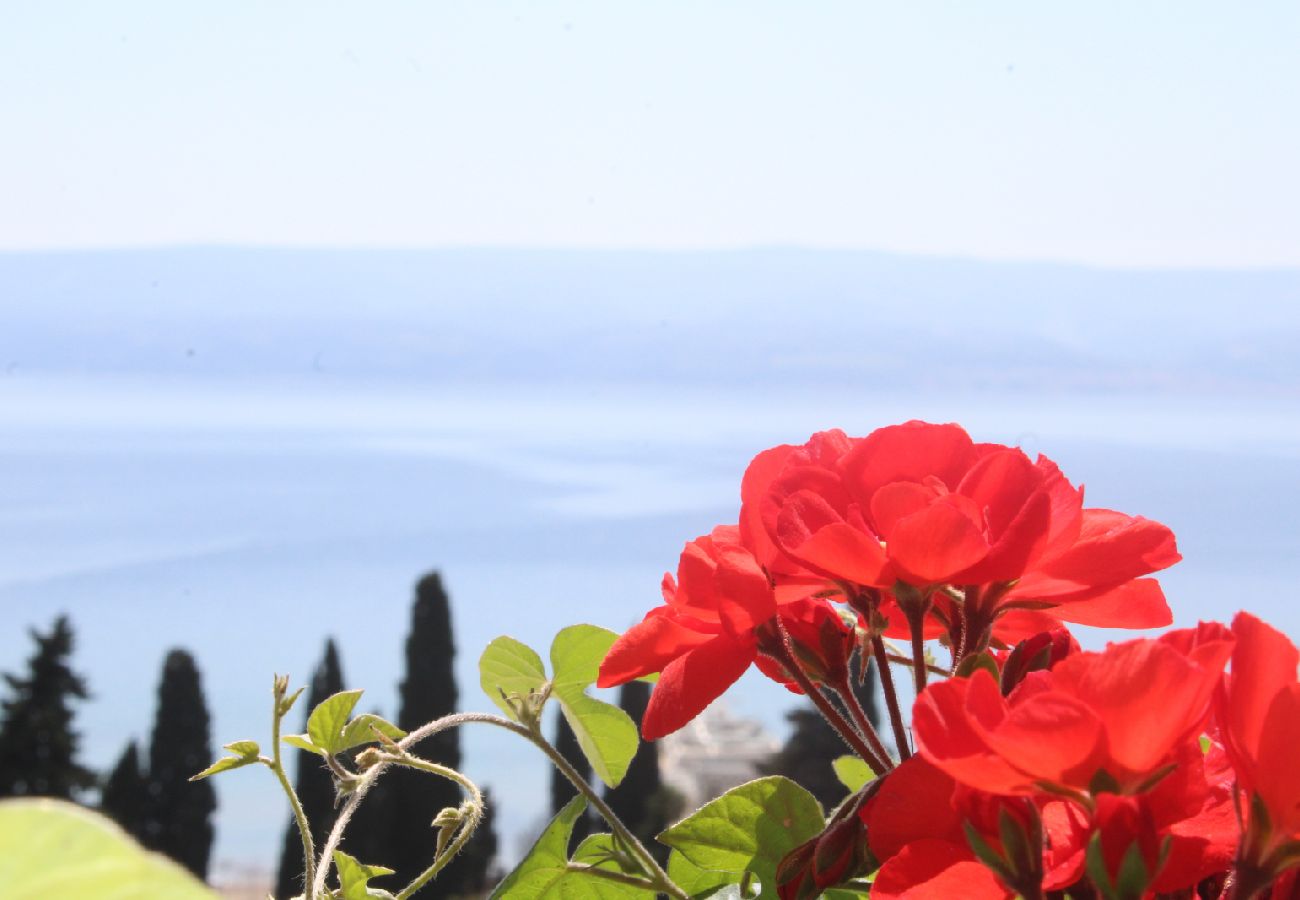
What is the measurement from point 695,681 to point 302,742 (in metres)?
0.18

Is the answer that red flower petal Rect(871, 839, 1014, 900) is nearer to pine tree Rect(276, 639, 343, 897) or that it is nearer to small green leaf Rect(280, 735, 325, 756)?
small green leaf Rect(280, 735, 325, 756)

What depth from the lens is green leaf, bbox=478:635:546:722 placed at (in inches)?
21.0

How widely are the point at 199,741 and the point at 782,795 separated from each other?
971cm

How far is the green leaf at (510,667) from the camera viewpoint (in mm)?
535

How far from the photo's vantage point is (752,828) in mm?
415

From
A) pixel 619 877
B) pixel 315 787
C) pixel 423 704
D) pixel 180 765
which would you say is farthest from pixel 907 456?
pixel 180 765

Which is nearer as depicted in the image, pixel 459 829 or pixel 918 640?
pixel 918 640

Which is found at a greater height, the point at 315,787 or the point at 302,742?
the point at 302,742

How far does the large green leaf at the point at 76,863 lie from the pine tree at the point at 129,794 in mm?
9710

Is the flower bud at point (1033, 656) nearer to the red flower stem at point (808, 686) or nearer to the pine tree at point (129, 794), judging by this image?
the red flower stem at point (808, 686)

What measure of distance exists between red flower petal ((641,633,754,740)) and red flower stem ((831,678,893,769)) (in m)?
0.03

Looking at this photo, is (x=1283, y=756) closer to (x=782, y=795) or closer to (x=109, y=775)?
(x=782, y=795)

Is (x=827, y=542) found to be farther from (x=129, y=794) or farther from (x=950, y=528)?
(x=129, y=794)

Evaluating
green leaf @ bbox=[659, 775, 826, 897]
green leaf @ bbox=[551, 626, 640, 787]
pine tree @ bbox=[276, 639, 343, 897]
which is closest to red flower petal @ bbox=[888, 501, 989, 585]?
green leaf @ bbox=[659, 775, 826, 897]
